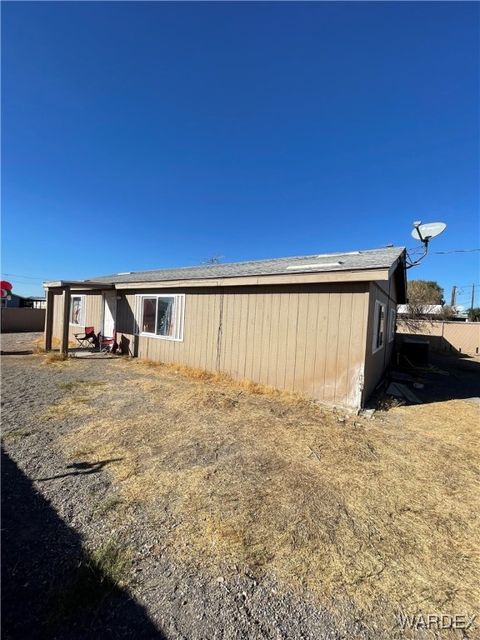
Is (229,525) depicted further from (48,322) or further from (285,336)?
(48,322)

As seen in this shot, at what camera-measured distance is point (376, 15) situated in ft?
18.9

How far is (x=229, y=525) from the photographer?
2.43m

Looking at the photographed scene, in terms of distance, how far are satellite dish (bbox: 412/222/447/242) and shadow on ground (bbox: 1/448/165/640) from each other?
9.16 metres

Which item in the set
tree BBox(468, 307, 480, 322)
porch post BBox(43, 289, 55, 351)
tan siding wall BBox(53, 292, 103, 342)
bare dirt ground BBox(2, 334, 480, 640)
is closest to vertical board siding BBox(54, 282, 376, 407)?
bare dirt ground BBox(2, 334, 480, 640)

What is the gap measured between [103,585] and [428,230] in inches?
366

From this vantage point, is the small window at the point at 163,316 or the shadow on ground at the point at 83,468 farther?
the small window at the point at 163,316

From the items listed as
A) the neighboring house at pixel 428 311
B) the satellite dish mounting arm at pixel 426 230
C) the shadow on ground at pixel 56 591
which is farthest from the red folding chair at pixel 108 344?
the neighboring house at pixel 428 311

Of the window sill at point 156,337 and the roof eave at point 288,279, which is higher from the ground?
the roof eave at point 288,279

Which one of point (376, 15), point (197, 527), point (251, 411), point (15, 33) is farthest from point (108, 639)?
point (376, 15)

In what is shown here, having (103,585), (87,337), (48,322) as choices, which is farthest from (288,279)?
(48,322)

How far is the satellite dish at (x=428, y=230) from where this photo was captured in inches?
299

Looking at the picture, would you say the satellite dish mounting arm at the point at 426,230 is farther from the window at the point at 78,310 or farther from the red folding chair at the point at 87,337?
the window at the point at 78,310

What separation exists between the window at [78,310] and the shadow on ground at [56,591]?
41.7ft

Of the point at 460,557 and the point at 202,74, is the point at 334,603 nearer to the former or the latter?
the point at 460,557
